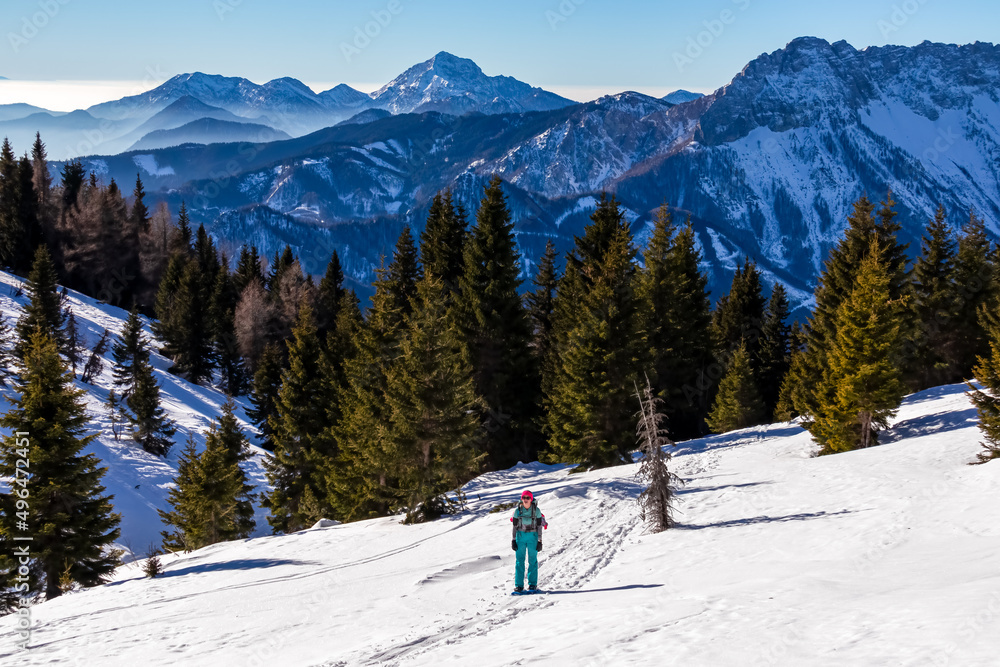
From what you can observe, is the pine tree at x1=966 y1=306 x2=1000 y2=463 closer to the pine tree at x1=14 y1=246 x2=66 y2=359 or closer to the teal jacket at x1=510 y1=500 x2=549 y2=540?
the teal jacket at x1=510 y1=500 x2=549 y2=540

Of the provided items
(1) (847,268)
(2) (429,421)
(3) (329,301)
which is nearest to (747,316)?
(1) (847,268)

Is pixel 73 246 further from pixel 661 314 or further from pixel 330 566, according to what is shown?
pixel 330 566

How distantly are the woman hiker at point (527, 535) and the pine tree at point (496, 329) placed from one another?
1931cm

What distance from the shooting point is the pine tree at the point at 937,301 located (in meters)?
39.8

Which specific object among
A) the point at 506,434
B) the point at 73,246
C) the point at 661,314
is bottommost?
the point at 506,434

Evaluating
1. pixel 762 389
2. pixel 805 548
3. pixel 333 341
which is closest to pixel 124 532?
pixel 333 341

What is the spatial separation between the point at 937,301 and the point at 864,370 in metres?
18.2

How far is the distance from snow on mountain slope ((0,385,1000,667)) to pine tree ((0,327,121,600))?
1.88 metres

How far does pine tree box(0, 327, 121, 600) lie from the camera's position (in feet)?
75.6

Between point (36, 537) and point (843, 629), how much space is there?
2453 cm

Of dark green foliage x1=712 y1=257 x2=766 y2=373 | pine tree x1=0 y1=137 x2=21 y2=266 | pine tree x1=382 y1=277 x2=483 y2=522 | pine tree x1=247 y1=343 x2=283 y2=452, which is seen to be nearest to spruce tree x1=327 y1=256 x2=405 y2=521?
pine tree x1=382 y1=277 x2=483 y2=522

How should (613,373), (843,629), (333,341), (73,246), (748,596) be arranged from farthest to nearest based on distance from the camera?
(73,246)
(333,341)
(613,373)
(748,596)
(843,629)

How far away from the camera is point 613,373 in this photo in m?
28.6

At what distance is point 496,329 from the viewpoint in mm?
33594
